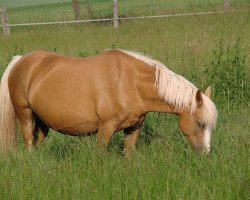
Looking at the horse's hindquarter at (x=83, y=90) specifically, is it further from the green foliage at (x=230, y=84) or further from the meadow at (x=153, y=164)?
the green foliage at (x=230, y=84)

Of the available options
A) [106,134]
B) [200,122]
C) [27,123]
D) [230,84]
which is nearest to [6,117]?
[27,123]

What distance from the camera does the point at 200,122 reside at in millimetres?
4984

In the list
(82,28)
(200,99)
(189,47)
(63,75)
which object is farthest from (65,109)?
(82,28)

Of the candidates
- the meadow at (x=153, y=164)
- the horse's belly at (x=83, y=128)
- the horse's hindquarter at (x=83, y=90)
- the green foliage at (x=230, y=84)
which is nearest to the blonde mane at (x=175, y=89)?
the horse's hindquarter at (x=83, y=90)

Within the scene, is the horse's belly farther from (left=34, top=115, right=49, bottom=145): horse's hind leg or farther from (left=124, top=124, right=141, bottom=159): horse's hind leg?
(left=34, top=115, right=49, bottom=145): horse's hind leg

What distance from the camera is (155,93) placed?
521 centimetres

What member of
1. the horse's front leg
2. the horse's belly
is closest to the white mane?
the horse's front leg

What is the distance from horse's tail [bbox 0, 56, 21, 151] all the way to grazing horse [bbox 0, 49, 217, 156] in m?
0.07

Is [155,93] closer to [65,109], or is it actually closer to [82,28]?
[65,109]

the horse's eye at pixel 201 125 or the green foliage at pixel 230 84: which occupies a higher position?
the horse's eye at pixel 201 125

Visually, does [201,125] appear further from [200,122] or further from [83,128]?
Result: [83,128]

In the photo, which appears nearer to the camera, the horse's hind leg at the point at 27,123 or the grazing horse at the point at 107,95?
the grazing horse at the point at 107,95

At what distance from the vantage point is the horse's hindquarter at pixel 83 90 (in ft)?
17.0

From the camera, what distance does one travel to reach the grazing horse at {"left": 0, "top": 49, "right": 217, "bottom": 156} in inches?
199
